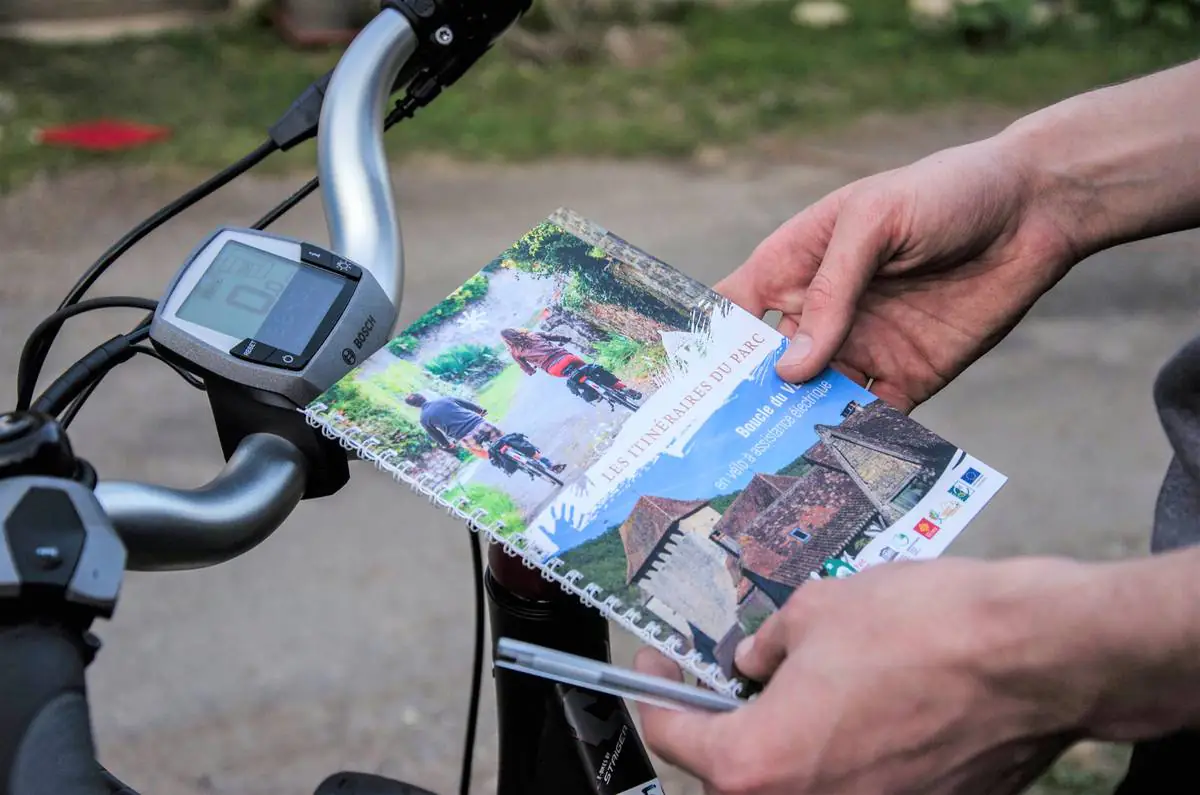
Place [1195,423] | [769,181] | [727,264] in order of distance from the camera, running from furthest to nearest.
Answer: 1. [769,181]
2. [727,264]
3. [1195,423]

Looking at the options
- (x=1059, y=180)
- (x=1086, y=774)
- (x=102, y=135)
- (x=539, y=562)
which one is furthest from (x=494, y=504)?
(x=102, y=135)

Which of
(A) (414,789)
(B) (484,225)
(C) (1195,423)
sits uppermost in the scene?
(C) (1195,423)

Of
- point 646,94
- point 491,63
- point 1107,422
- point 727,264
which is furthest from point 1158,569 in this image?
point 491,63

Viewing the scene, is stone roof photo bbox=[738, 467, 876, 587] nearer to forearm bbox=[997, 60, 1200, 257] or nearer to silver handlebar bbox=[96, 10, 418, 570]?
silver handlebar bbox=[96, 10, 418, 570]

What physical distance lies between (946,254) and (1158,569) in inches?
22.3

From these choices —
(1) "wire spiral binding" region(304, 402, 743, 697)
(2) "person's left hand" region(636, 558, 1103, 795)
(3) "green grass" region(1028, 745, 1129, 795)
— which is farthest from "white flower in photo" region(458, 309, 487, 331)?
(3) "green grass" region(1028, 745, 1129, 795)

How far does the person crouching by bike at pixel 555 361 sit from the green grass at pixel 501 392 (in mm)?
10

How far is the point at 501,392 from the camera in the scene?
921 mm

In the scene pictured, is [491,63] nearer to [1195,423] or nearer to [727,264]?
[727,264]

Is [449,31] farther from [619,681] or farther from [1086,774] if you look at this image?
[1086,774]

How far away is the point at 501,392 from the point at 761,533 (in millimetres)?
226

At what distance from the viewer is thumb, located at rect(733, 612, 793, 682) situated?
2.58ft

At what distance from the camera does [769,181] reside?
428cm

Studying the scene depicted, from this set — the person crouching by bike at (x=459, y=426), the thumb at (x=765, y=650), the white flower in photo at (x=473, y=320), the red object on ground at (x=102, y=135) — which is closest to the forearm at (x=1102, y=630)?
the thumb at (x=765, y=650)
